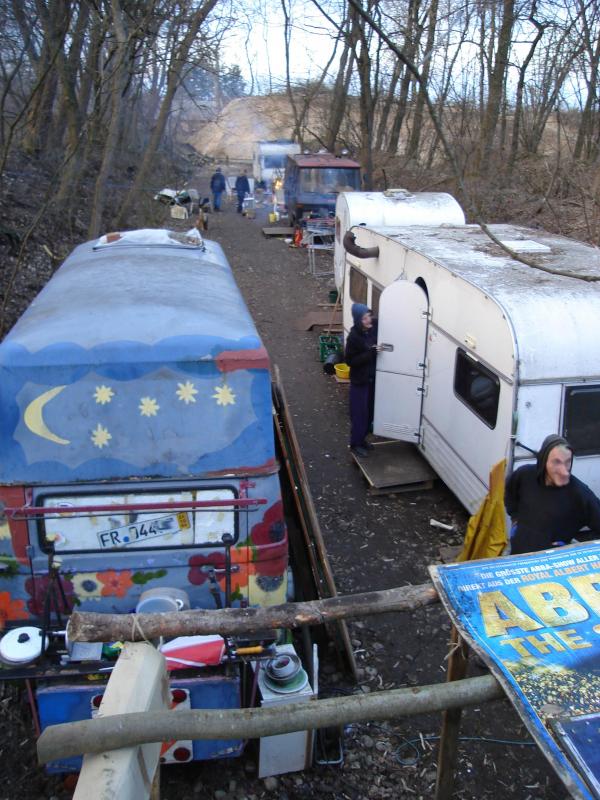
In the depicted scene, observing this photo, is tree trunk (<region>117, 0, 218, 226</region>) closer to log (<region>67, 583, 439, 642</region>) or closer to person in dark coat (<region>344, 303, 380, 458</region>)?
person in dark coat (<region>344, 303, 380, 458</region>)

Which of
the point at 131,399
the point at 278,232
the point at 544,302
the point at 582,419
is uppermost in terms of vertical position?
the point at 544,302

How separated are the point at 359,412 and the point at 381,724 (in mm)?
4349

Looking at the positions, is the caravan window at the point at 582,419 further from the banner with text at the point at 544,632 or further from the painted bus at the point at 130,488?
the painted bus at the point at 130,488

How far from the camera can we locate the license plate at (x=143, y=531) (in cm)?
432

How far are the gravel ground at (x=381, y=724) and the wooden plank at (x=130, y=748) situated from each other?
1.64m

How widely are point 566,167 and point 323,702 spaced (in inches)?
736

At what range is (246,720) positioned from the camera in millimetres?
2650

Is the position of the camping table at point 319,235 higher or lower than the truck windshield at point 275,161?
lower

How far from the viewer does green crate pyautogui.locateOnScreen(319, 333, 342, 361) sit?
12555 millimetres

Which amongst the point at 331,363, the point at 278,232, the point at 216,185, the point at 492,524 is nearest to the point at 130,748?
the point at 492,524

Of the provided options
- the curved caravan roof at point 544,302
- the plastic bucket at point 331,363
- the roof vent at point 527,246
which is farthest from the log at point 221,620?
the plastic bucket at point 331,363

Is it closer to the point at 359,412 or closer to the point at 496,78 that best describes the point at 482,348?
the point at 359,412

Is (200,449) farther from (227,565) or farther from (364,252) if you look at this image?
(364,252)

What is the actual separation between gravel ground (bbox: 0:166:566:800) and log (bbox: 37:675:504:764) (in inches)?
78.0
